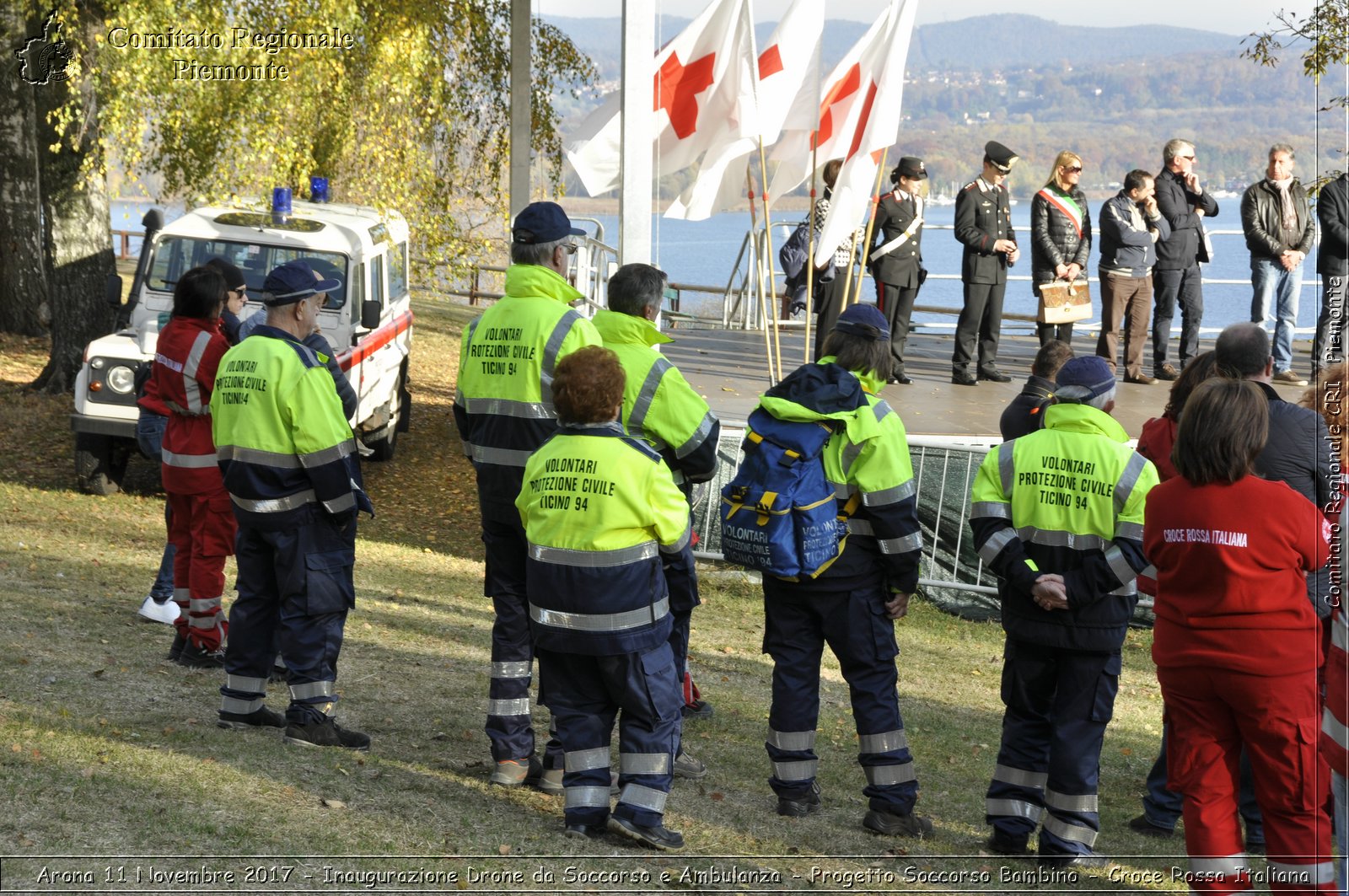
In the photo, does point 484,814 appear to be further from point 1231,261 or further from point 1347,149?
point 1231,261

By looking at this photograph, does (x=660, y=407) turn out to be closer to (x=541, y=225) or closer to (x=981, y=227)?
(x=541, y=225)

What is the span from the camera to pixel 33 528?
10.5 m

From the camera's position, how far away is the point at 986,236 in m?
12.7

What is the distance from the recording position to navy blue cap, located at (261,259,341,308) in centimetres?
571

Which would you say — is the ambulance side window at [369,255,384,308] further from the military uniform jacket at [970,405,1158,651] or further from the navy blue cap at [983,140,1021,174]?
the military uniform jacket at [970,405,1158,651]

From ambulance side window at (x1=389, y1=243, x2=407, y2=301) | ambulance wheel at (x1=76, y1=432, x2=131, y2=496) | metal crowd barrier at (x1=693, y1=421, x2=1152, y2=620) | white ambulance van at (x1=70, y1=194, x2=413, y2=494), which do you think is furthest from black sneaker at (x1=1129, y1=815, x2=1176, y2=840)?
ambulance side window at (x1=389, y1=243, x2=407, y2=301)

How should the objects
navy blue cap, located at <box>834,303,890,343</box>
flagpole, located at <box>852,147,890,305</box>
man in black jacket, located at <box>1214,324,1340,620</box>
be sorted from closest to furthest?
man in black jacket, located at <box>1214,324,1340,620</box>, navy blue cap, located at <box>834,303,890,343</box>, flagpole, located at <box>852,147,890,305</box>

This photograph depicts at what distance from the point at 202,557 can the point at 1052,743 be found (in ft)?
13.7

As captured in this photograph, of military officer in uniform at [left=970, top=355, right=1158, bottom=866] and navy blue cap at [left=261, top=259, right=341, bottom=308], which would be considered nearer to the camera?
military officer in uniform at [left=970, top=355, right=1158, bottom=866]

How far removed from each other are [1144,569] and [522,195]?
31.6 ft

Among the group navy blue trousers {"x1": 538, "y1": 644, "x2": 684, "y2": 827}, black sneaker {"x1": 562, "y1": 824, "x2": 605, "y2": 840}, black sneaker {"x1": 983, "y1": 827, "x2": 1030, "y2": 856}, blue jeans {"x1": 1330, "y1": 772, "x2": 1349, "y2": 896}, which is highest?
blue jeans {"x1": 1330, "y1": 772, "x2": 1349, "y2": 896}

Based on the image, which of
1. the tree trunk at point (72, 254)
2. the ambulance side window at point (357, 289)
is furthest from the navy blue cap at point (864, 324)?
the tree trunk at point (72, 254)

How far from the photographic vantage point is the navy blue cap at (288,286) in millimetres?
5707

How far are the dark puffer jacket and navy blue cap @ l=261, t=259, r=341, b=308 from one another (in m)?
8.36
